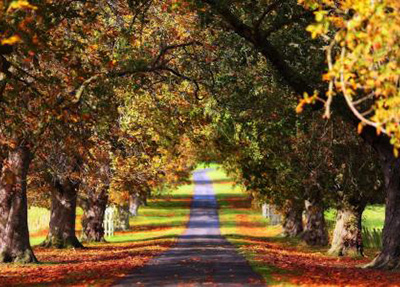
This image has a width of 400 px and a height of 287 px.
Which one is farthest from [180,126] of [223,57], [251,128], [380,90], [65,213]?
[380,90]

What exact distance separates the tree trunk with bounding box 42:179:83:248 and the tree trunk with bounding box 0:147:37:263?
10.1 meters

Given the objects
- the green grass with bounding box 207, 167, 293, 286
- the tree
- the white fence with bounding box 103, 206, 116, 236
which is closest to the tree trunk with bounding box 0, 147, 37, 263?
the green grass with bounding box 207, 167, 293, 286

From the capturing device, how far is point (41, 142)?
81.5ft

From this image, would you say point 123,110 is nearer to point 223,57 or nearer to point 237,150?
point 237,150

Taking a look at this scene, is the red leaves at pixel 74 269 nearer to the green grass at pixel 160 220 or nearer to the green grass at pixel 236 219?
the green grass at pixel 236 219

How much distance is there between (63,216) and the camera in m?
39.0

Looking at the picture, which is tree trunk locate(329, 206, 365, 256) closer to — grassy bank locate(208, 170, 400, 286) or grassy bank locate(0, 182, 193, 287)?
grassy bank locate(208, 170, 400, 286)

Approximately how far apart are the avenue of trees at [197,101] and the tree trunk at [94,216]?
2257mm

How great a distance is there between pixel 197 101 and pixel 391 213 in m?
6.91

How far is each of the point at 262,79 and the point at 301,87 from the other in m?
4.22

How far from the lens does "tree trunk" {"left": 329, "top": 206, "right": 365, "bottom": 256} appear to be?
33.7m

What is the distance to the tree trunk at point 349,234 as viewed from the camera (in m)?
33.7

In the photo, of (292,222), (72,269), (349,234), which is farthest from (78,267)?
(292,222)

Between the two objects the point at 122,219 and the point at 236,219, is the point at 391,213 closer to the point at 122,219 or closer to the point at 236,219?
the point at 122,219
